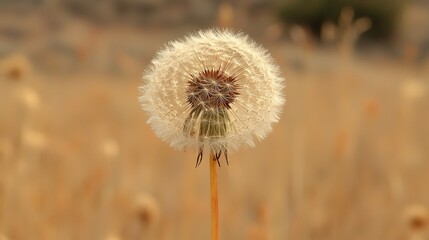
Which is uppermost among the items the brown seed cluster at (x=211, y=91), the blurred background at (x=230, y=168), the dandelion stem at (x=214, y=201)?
the blurred background at (x=230, y=168)

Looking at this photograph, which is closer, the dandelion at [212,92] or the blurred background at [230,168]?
the dandelion at [212,92]

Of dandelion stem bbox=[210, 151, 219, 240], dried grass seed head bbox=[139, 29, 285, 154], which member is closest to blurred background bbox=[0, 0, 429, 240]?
dried grass seed head bbox=[139, 29, 285, 154]

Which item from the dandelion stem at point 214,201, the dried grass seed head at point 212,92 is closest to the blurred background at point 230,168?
the dried grass seed head at point 212,92

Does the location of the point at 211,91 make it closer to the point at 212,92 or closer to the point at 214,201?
the point at 212,92

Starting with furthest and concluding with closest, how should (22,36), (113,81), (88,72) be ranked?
(22,36) < (88,72) < (113,81)

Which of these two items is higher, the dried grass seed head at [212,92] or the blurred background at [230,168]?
the blurred background at [230,168]

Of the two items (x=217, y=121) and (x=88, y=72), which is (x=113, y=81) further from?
(x=217, y=121)

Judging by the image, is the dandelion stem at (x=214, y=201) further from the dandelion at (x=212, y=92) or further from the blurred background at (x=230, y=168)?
the blurred background at (x=230, y=168)

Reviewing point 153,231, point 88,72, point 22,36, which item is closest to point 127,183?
point 153,231

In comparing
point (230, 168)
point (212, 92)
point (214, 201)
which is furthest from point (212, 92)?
point (230, 168)
